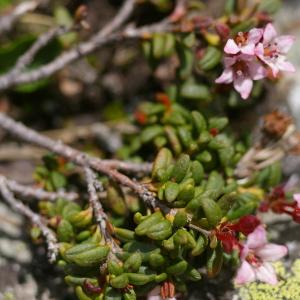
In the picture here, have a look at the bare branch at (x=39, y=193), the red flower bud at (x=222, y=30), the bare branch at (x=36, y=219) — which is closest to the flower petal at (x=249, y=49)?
the red flower bud at (x=222, y=30)

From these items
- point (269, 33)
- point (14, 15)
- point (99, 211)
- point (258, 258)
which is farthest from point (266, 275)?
point (14, 15)

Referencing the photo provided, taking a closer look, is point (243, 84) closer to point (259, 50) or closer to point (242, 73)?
point (242, 73)

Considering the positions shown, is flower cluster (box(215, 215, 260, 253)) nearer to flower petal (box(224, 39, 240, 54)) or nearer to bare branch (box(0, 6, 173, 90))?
flower petal (box(224, 39, 240, 54))

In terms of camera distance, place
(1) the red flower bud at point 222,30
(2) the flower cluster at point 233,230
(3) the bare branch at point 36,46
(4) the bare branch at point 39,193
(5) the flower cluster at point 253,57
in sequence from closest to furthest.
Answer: (2) the flower cluster at point 233,230, (5) the flower cluster at point 253,57, (1) the red flower bud at point 222,30, (4) the bare branch at point 39,193, (3) the bare branch at point 36,46

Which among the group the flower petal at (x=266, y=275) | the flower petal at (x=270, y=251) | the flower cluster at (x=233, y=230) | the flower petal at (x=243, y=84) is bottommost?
the flower petal at (x=266, y=275)

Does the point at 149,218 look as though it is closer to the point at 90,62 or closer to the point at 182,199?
the point at 182,199

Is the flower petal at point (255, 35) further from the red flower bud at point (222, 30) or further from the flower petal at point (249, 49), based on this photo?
the red flower bud at point (222, 30)
